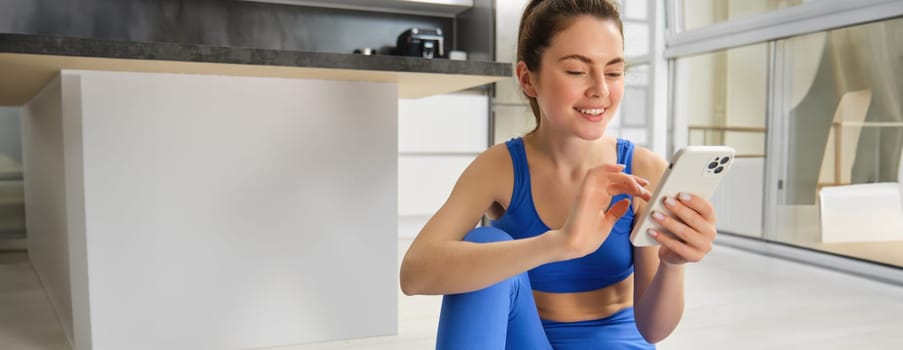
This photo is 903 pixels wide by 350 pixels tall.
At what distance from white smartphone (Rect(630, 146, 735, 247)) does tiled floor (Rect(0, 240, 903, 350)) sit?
116 cm

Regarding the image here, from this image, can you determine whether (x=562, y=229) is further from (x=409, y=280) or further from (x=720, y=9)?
(x=720, y=9)

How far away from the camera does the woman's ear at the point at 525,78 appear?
3.63 feet

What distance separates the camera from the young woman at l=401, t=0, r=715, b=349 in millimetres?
828

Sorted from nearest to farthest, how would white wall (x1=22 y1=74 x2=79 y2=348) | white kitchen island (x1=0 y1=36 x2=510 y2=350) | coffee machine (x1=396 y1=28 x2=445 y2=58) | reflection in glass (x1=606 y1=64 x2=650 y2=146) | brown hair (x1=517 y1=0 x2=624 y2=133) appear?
brown hair (x1=517 y1=0 x2=624 y2=133) → white kitchen island (x1=0 y1=36 x2=510 y2=350) → white wall (x1=22 y1=74 x2=79 y2=348) → coffee machine (x1=396 y1=28 x2=445 y2=58) → reflection in glass (x1=606 y1=64 x2=650 y2=146)

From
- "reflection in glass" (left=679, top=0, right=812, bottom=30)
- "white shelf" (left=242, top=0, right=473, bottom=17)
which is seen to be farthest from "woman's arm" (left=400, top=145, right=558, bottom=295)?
"white shelf" (left=242, top=0, right=473, bottom=17)

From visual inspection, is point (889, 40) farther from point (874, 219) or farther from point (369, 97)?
point (369, 97)

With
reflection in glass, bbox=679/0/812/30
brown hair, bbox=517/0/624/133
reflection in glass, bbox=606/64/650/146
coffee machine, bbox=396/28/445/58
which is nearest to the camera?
brown hair, bbox=517/0/624/133

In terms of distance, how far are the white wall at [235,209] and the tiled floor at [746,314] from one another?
0.56 ft

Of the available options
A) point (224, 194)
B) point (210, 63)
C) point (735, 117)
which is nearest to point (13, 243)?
point (224, 194)

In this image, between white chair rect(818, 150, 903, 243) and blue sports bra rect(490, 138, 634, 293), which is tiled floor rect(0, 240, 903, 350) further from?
blue sports bra rect(490, 138, 634, 293)

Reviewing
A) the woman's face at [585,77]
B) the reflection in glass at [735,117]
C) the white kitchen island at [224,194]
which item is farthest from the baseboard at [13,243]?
the reflection in glass at [735,117]

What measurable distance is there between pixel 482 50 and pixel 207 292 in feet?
9.40

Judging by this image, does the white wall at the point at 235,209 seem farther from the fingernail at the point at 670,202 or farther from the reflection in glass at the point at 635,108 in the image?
the reflection in glass at the point at 635,108

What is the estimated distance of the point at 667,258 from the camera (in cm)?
91
